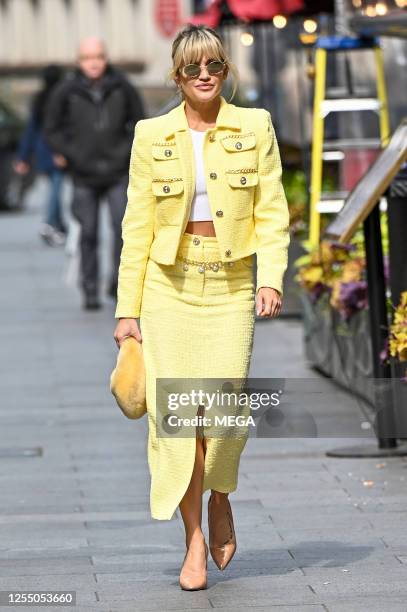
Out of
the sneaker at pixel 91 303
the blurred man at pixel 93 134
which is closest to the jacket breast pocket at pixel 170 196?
the blurred man at pixel 93 134

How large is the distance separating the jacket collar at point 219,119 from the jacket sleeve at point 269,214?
0.10 meters

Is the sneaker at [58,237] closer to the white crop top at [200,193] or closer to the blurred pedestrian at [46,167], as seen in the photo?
the blurred pedestrian at [46,167]

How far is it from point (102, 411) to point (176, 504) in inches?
159

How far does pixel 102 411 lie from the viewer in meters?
9.93

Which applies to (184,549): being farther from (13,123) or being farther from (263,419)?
(13,123)

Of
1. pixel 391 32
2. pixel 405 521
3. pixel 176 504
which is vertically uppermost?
pixel 391 32

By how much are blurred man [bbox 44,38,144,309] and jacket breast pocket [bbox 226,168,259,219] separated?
815 centimetres

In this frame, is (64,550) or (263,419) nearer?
(263,419)

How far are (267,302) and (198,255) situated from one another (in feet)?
0.91

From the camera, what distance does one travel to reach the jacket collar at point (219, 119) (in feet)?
19.7

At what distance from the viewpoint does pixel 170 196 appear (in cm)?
600

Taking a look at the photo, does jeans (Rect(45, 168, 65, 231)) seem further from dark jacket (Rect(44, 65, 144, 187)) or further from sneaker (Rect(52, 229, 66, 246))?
dark jacket (Rect(44, 65, 144, 187))

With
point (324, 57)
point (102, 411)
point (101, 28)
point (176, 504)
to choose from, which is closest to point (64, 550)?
point (176, 504)

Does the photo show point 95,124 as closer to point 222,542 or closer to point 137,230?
point 137,230
